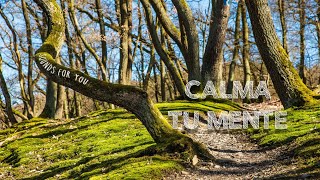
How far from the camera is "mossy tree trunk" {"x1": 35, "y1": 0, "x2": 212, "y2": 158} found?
678cm

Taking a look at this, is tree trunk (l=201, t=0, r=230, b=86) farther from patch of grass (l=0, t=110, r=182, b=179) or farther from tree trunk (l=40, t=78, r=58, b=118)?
tree trunk (l=40, t=78, r=58, b=118)

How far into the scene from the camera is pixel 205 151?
7.72 m

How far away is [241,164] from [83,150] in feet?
15.9

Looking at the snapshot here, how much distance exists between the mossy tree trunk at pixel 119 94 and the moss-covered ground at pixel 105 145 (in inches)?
17.8

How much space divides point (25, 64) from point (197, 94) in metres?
22.2

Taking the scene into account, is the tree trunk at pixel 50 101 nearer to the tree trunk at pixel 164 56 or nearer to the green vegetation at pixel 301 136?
the tree trunk at pixel 164 56

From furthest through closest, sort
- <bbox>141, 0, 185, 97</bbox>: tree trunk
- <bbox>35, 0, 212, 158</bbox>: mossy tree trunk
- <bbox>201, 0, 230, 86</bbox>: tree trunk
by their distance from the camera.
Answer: <bbox>141, 0, 185, 97</bbox>: tree trunk
<bbox>201, 0, 230, 86</bbox>: tree trunk
<bbox>35, 0, 212, 158</bbox>: mossy tree trunk

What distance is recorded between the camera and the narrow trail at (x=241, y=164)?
258 inches

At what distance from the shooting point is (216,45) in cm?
1653

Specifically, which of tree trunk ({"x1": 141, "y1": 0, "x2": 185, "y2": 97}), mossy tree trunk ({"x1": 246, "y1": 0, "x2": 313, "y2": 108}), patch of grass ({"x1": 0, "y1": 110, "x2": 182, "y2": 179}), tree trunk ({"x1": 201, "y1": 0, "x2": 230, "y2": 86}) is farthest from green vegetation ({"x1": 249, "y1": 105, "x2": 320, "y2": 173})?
tree trunk ({"x1": 141, "y1": 0, "x2": 185, "y2": 97})

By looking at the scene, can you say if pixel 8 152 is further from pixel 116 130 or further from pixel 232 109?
pixel 232 109

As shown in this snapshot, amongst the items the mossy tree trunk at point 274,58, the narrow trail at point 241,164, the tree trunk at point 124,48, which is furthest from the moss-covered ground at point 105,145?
the tree trunk at point 124,48

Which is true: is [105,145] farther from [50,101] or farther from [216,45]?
[50,101]

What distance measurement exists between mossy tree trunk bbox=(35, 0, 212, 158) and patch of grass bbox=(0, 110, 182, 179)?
0.50 metres
